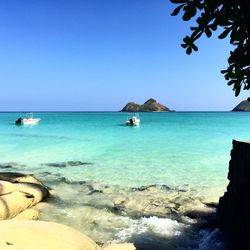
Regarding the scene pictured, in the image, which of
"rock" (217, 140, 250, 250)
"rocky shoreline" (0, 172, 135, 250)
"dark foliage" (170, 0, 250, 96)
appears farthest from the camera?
"rock" (217, 140, 250, 250)

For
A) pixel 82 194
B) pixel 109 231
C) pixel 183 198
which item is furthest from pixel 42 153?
pixel 109 231

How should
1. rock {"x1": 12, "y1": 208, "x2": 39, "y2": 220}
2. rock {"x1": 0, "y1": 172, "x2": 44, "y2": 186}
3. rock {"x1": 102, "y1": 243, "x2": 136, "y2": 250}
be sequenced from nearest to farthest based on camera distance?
1. rock {"x1": 102, "y1": 243, "x2": 136, "y2": 250}
2. rock {"x1": 12, "y1": 208, "x2": 39, "y2": 220}
3. rock {"x1": 0, "y1": 172, "x2": 44, "y2": 186}

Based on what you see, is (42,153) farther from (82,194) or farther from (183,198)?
(183,198)

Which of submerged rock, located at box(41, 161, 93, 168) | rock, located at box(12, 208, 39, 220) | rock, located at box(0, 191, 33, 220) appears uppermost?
rock, located at box(0, 191, 33, 220)

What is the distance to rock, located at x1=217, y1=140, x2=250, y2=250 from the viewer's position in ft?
25.1

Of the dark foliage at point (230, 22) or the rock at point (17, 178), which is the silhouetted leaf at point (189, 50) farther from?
the rock at point (17, 178)

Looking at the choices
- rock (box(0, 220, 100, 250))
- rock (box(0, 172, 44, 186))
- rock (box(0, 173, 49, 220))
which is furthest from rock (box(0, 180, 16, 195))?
rock (box(0, 220, 100, 250))

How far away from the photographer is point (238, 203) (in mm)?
8289

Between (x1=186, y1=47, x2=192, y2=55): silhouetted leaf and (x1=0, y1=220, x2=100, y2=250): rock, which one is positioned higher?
(x1=186, y1=47, x2=192, y2=55): silhouetted leaf

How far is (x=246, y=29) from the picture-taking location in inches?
123

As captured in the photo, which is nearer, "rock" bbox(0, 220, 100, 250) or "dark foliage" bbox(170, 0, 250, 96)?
"dark foliage" bbox(170, 0, 250, 96)

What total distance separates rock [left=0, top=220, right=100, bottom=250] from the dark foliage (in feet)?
15.0

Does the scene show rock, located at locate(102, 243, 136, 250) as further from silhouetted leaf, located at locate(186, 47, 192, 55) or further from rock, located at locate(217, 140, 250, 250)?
silhouetted leaf, located at locate(186, 47, 192, 55)

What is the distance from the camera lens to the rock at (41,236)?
21.1 feet
